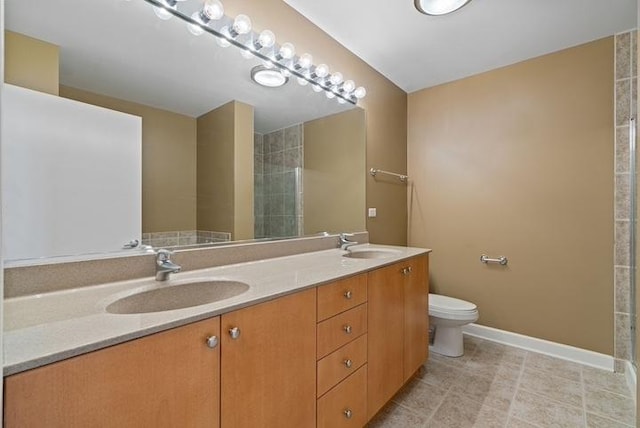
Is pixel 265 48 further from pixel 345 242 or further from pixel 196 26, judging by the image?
pixel 345 242

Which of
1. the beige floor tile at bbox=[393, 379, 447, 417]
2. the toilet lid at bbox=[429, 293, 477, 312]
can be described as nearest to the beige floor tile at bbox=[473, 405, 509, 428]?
the beige floor tile at bbox=[393, 379, 447, 417]

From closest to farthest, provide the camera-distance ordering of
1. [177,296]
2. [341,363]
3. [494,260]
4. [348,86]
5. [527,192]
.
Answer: [177,296]
[341,363]
[348,86]
[527,192]
[494,260]

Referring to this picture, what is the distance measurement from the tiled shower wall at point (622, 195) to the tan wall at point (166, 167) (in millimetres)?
2739

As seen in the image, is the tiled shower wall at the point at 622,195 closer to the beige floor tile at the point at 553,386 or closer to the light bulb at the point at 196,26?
the beige floor tile at the point at 553,386

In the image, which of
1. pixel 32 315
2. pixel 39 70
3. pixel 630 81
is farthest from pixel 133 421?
pixel 630 81

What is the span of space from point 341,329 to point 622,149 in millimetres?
2306

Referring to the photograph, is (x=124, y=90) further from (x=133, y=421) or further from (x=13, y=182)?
(x=133, y=421)

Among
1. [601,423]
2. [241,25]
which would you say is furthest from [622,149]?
[241,25]

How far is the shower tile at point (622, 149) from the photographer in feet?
6.24

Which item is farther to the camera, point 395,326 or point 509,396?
point 509,396

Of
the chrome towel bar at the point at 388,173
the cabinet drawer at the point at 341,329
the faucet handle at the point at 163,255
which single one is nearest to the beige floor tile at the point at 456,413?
the cabinet drawer at the point at 341,329

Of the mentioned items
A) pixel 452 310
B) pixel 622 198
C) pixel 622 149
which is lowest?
pixel 452 310

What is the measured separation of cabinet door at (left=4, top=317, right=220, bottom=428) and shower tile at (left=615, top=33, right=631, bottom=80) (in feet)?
9.58

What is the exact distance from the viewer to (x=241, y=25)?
141cm
